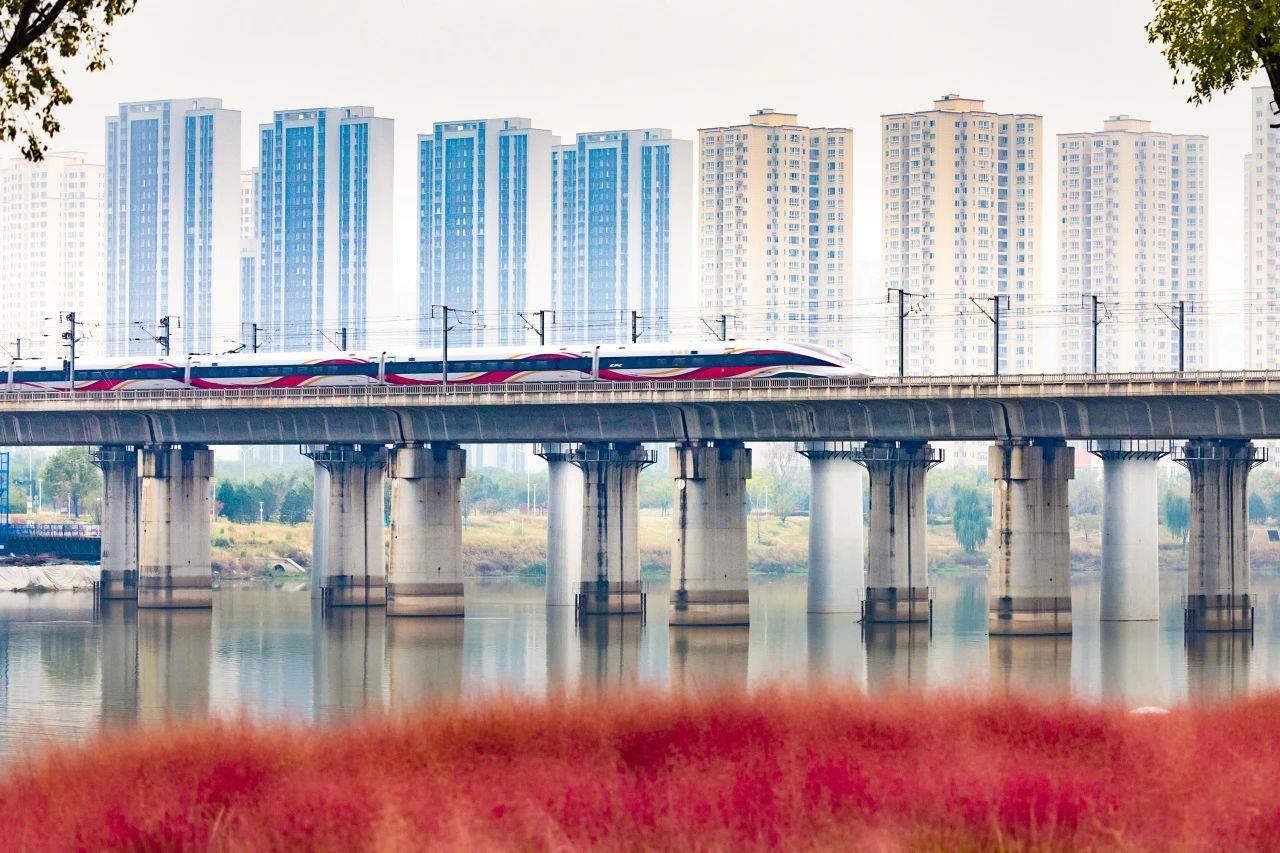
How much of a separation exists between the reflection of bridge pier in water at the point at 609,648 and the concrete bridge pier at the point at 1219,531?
2870 centimetres

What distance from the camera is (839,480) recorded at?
115 meters

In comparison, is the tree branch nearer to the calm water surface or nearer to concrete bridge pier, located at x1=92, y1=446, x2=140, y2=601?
the calm water surface

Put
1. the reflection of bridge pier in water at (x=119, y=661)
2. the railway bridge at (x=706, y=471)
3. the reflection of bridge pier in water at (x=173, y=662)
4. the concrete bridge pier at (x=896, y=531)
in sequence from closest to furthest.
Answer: the reflection of bridge pier in water at (x=119, y=661) → the reflection of bridge pier in water at (x=173, y=662) → the railway bridge at (x=706, y=471) → the concrete bridge pier at (x=896, y=531)

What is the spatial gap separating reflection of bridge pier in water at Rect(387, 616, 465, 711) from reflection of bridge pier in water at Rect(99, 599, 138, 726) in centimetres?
881

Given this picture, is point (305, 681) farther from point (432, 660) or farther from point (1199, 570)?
point (1199, 570)

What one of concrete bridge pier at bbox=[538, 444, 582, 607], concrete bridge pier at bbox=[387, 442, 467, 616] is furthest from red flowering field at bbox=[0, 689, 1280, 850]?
concrete bridge pier at bbox=[538, 444, 582, 607]

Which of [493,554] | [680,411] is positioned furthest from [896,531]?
[493,554]

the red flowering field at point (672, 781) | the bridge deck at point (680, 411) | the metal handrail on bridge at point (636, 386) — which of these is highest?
the metal handrail on bridge at point (636, 386)

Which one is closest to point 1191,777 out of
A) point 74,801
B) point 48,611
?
point 74,801

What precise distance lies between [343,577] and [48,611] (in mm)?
17604

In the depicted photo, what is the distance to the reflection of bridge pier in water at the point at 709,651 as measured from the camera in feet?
250

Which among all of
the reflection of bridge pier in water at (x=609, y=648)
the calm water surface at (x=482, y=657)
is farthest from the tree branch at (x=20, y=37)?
the reflection of bridge pier in water at (x=609, y=648)

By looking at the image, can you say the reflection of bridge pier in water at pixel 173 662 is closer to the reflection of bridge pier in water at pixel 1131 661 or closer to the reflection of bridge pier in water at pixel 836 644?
the reflection of bridge pier in water at pixel 836 644

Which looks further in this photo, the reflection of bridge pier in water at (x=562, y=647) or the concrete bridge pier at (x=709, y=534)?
the concrete bridge pier at (x=709, y=534)
